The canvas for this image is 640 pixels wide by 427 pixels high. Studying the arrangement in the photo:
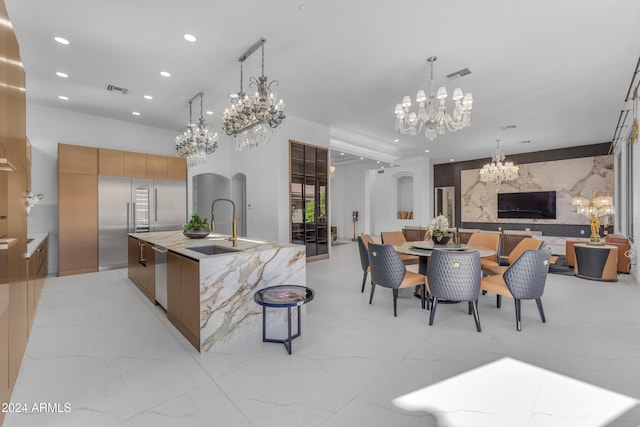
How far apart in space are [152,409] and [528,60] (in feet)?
17.8

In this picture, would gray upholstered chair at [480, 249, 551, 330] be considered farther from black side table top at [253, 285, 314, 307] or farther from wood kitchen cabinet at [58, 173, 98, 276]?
wood kitchen cabinet at [58, 173, 98, 276]

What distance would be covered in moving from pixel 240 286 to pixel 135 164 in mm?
4865

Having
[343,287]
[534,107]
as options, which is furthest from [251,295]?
[534,107]

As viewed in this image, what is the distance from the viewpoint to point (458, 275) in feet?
10.1

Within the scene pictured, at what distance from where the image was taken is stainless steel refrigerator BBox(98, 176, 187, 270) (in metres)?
5.82

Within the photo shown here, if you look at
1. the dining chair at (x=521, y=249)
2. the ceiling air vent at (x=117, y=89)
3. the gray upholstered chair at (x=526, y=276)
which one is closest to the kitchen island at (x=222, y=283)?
the gray upholstered chair at (x=526, y=276)

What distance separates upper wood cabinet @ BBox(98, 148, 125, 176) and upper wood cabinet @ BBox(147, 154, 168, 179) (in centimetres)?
48

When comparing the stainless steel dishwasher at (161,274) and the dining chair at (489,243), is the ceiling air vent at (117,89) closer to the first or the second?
the stainless steel dishwasher at (161,274)

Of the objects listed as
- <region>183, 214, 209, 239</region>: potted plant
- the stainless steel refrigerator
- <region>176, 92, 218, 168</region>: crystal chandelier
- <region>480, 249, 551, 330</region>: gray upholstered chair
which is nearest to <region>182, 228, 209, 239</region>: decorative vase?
Result: <region>183, 214, 209, 239</region>: potted plant

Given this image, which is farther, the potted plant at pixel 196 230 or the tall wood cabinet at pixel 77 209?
the tall wood cabinet at pixel 77 209

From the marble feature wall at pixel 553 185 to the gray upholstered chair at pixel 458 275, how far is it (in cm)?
846

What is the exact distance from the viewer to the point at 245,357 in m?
2.52

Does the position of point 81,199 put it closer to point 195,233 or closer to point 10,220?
point 195,233

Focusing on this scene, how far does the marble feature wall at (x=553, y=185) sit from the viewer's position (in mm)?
8633
